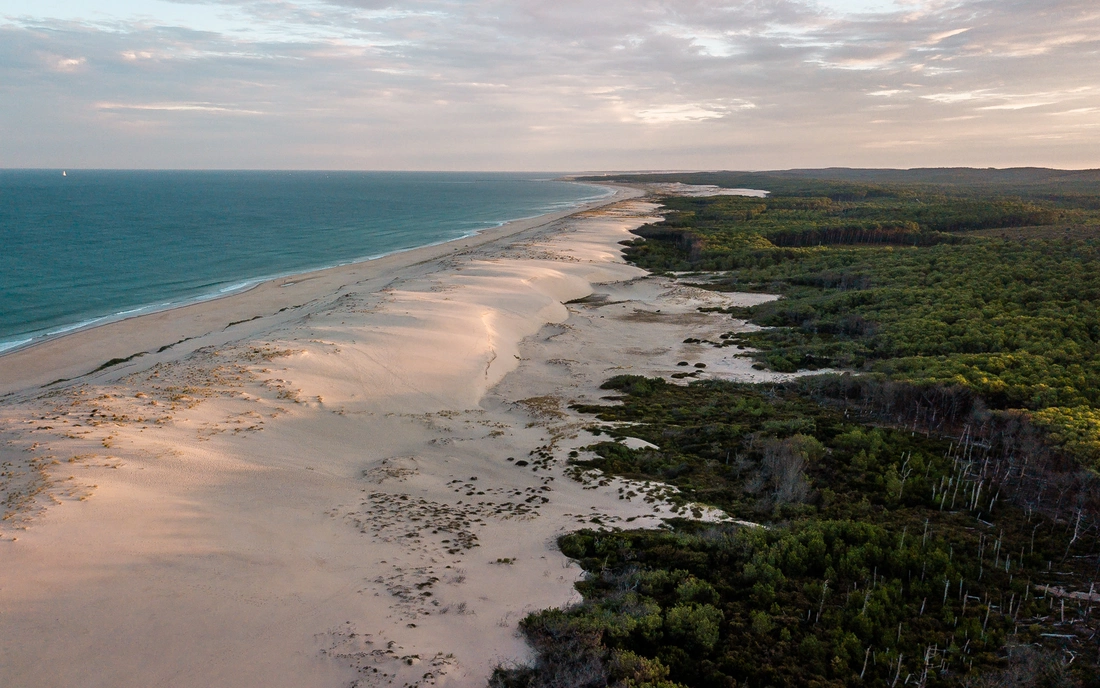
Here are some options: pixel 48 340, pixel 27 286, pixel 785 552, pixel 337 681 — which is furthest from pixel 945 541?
pixel 27 286

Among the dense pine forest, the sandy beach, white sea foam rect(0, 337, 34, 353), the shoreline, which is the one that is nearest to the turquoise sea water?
white sea foam rect(0, 337, 34, 353)

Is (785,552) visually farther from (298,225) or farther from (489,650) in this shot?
(298,225)

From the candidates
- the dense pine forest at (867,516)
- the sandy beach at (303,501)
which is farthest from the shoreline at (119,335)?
the dense pine forest at (867,516)

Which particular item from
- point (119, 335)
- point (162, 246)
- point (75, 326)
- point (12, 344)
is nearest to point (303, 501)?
point (119, 335)

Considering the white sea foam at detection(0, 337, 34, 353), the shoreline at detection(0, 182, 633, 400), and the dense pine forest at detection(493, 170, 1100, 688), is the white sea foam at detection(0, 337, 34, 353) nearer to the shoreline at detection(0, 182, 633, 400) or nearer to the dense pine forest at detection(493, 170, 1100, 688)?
the shoreline at detection(0, 182, 633, 400)

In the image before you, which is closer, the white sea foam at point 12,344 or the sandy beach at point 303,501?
the sandy beach at point 303,501

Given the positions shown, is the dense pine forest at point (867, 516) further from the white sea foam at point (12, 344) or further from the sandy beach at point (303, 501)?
the white sea foam at point (12, 344)
